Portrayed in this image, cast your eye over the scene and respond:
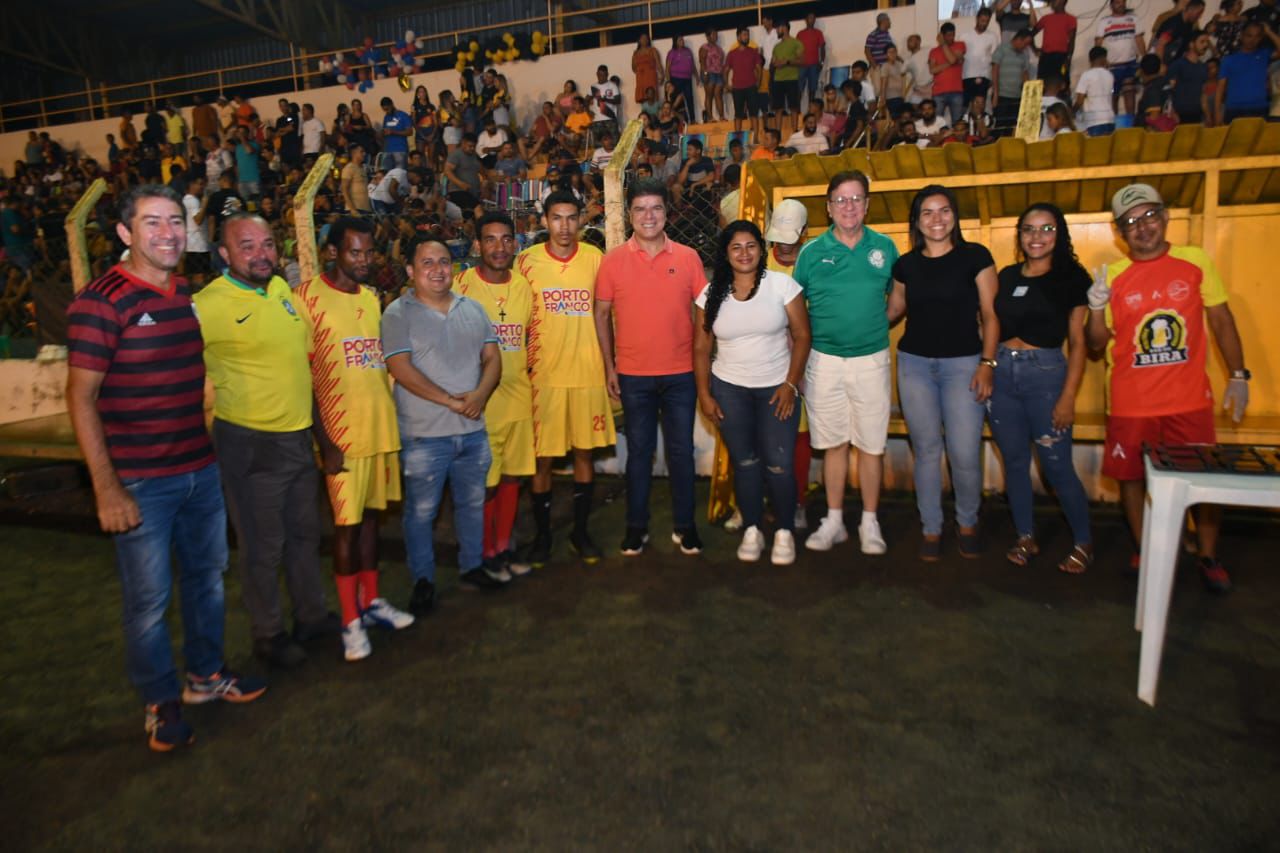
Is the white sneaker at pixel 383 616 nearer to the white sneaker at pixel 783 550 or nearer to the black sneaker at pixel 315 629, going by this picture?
the black sneaker at pixel 315 629

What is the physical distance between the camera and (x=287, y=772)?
2.83 metres

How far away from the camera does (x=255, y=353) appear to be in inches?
129

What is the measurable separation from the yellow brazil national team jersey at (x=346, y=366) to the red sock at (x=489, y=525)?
88 centimetres

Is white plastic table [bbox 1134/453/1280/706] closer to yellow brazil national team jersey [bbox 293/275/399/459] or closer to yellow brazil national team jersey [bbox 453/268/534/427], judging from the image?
yellow brazil national team jersey [bbox 453/268/534/427]

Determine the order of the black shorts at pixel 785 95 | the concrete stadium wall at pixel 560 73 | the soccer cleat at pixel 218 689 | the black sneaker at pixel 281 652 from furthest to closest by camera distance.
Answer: the black shorts at pixel 785 95, the concrete stadium wall at pixel 560 73, the black sneaker at pixel 281 652, the soccer cleat at pixel 218 689

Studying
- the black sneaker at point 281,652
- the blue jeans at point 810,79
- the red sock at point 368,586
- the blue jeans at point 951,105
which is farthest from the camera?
the blue jeans at point 810,79

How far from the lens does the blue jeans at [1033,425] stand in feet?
13.8

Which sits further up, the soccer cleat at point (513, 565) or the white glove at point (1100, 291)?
the white glove at point (1100, 291)

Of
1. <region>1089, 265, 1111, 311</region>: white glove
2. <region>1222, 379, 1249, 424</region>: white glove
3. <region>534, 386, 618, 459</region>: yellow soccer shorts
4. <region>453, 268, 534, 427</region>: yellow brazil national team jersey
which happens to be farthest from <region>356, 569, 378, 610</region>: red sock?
<region>1222, 379, 1249, 424</region>: white glove

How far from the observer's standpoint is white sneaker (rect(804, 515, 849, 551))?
476cm

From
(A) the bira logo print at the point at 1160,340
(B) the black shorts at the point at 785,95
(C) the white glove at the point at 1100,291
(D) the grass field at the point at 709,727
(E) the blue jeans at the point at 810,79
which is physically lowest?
(D) the grass field at the point at 709,727

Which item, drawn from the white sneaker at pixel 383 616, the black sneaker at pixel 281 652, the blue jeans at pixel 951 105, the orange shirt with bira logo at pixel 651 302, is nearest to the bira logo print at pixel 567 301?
the orange shirt with bira logo at pixel 651 302

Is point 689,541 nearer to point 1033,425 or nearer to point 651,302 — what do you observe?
point 651,302

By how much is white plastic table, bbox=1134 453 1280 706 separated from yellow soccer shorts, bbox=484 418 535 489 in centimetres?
289
